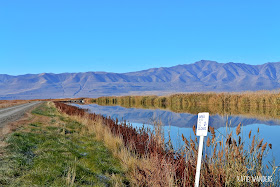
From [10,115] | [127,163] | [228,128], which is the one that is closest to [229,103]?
[228,128]

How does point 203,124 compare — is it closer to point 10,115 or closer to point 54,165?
point 54,165

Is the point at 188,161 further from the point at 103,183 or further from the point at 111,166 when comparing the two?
the point at 111,166

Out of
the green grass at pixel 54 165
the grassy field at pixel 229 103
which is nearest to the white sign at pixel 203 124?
the green grass at pixel 54 165

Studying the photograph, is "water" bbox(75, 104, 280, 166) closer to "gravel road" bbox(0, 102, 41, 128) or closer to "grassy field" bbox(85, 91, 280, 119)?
"grassy field" bbox(85, 91, 280, 119)

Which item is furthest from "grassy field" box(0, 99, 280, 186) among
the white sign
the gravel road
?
the gravel road

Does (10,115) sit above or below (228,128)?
above

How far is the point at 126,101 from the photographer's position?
6331 centimetres

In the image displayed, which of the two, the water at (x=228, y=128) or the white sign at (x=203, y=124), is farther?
the water at (x=228, y=128)

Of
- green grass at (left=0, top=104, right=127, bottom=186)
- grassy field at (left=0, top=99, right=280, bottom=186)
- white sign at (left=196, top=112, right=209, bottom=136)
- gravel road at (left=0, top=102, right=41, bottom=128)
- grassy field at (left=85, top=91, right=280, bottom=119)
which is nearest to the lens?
white sign at (left=196, top=112, right=209, bottom=136)

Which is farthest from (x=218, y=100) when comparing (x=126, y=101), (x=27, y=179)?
(x=27, y=179)

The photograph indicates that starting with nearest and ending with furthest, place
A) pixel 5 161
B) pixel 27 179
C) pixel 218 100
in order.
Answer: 1. pixel 27 179
2. pixel 5 161
3. pixel 218 100

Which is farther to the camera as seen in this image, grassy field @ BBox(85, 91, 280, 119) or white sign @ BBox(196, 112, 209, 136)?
grassy field @ BBox(85, 91, 280, 119)

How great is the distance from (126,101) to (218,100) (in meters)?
30.3

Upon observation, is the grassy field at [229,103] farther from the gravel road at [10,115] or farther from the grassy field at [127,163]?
the grassy field at [127,163]
